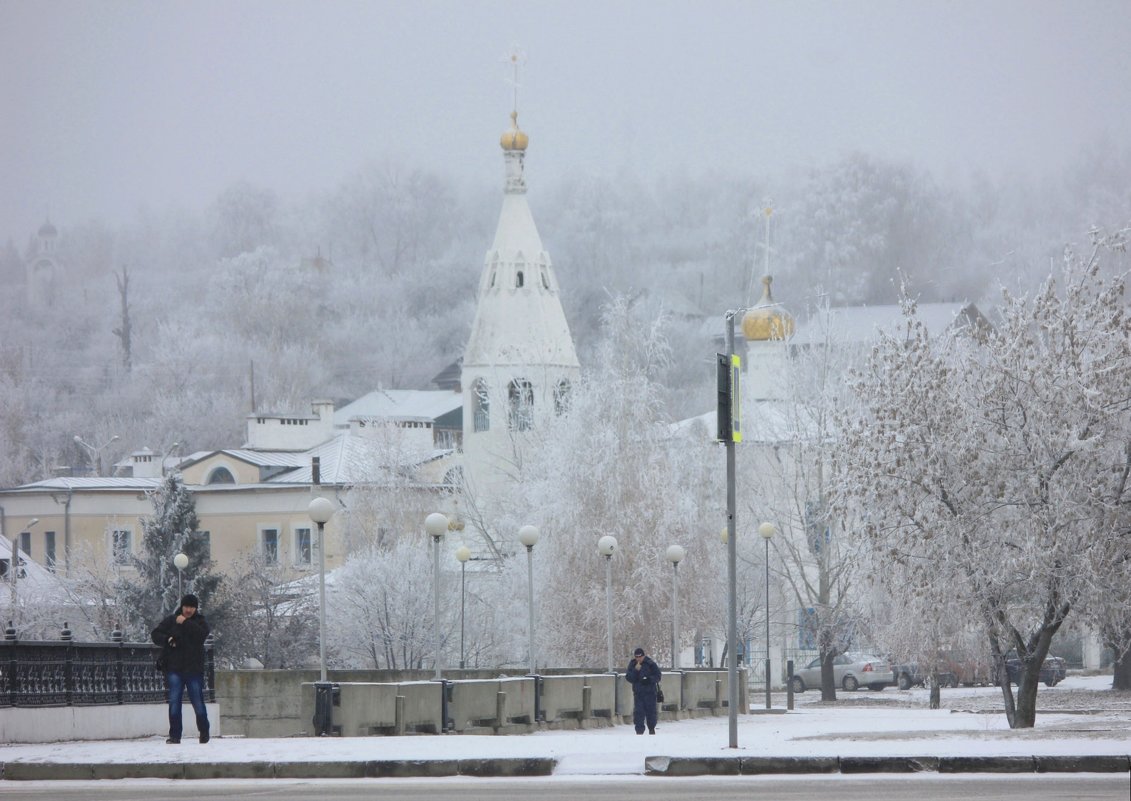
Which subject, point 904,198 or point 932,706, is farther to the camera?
point 904,198

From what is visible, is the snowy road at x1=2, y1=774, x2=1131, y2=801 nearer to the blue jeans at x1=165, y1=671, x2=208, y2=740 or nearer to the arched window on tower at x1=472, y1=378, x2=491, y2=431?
the blue jeans at x1=165, y1=671, x2=208, y2=740

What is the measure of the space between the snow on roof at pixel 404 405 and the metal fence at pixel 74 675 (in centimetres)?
10672

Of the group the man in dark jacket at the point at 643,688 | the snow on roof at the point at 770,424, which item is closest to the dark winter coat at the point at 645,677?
the man in dark jacket at the point at 643,688

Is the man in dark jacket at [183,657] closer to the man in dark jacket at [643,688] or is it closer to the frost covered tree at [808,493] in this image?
the man in dark jacket at [643,688]

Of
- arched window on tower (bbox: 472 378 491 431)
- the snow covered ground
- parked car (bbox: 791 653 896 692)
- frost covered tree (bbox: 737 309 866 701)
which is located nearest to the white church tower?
arched window on tower (bbox: 472 378 491 431)

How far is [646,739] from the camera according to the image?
26.5 metres

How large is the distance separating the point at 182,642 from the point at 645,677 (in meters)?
9.23

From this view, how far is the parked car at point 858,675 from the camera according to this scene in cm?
6669

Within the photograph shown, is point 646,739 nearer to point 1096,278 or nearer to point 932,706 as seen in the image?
point 1096,278

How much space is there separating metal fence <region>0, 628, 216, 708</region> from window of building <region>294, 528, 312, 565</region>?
5705 cm

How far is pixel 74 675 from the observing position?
25719mm

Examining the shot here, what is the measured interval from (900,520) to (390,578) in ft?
117

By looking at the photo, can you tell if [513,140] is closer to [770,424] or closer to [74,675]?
[770,424]

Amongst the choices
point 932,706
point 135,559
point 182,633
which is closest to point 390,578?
point 135,559
